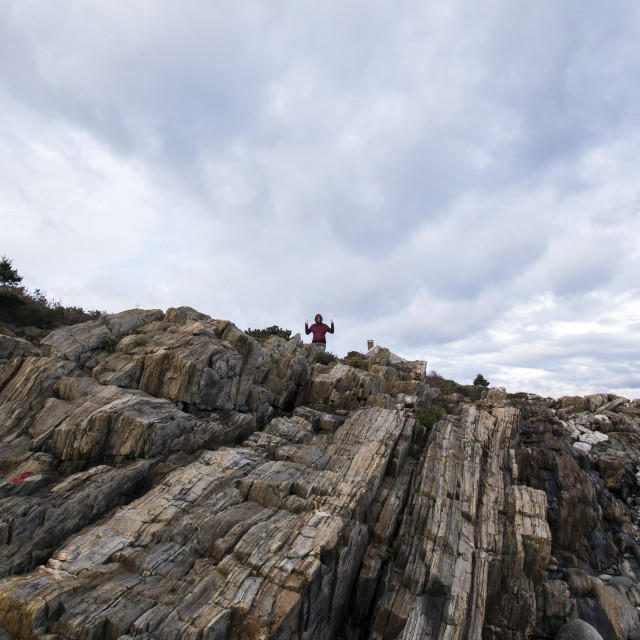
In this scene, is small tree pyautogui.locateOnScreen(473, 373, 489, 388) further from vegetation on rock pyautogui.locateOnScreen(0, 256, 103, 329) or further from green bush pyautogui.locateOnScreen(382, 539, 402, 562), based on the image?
vegetation on rock pyautogui.locateOnScreen(0, 256, 103, 329)

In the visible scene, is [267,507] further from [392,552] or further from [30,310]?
[30,310]

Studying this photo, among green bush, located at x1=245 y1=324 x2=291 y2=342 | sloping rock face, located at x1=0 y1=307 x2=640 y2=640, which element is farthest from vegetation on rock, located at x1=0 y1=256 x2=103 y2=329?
green bush, located at x1=245 y1=324 x2=291 y2=342

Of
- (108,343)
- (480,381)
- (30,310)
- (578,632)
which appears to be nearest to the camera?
(578,632)

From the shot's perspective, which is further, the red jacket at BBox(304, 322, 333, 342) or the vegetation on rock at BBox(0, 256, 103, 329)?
the red jacket at BBox(304, 322, 333, 342)

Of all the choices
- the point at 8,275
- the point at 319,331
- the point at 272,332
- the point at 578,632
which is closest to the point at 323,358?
the point at 319,331

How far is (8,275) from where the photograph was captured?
38.5 m

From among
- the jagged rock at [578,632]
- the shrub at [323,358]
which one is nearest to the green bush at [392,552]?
the jagged rock at [578,632]

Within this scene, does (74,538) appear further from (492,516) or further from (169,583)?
(492,516)

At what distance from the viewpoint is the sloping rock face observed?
1129cm

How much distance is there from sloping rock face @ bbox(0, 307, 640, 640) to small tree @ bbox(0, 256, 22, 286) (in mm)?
21856

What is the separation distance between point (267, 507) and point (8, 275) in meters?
41.6

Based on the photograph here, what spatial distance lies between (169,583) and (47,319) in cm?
2988

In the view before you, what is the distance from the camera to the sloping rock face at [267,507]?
11.3m

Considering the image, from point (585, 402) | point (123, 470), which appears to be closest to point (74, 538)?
point (123, 470)
